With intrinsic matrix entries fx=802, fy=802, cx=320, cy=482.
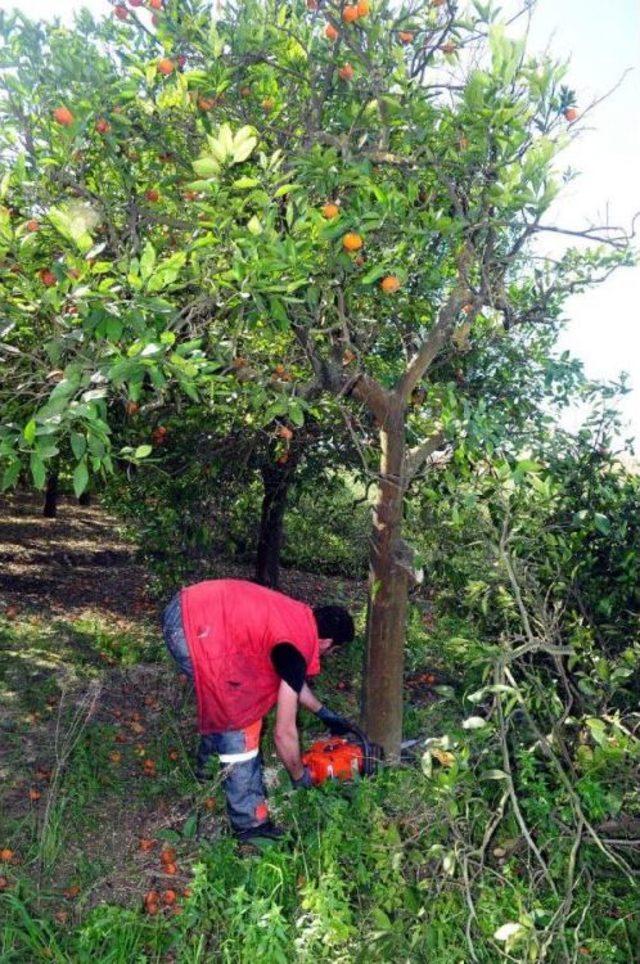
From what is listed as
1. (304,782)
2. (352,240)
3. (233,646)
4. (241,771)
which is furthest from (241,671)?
(352,240)

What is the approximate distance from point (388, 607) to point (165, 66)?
10.4 ft

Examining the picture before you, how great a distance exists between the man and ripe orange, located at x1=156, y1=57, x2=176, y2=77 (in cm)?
256

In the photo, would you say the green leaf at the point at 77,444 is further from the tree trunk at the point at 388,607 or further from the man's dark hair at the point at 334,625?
the tree trunk at the point at 388,607

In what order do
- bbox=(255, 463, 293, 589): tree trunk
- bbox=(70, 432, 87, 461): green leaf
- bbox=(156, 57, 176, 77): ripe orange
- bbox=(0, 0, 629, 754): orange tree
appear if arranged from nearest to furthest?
1. bbox=(70, 432, 87, 461): green leaf
2. bbox=(0, 0, 629, 754): orange tree
3. bbox=(156, 57, 176, 77): ripe orange
4. bbox=(255, 463, 293, 589): tree trunk

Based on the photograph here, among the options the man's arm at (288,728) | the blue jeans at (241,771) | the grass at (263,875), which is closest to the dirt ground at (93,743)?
the grass at (263,875)

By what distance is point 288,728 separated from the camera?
409cm

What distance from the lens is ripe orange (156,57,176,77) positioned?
377 centimetres

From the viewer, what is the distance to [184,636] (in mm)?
4301

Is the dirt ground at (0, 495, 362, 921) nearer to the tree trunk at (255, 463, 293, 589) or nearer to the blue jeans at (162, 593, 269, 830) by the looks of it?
the blue jeans at (162, 593, 269, 830)

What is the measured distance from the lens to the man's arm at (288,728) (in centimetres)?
405

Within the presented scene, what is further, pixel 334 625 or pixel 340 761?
pixel 340 761

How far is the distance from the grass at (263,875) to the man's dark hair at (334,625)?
0.74 m

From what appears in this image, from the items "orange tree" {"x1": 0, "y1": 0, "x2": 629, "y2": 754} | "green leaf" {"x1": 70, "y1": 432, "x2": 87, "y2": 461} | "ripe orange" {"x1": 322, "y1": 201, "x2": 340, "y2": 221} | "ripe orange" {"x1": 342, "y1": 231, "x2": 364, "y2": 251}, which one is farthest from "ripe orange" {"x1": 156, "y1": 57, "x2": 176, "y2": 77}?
"green leaf" {"x1": 70, "y1": 432, "x2": 87, "y2": 461}

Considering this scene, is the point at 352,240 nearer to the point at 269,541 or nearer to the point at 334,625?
the point at 334,625
